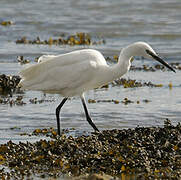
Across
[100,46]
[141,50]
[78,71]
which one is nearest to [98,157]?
[78,71]

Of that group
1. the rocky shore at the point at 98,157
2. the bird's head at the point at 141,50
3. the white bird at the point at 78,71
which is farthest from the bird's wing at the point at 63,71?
the rocky shore at the point at 98,157

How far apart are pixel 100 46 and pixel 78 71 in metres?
8.16

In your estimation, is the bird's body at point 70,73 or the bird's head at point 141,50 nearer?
the bird's head at point 141,50

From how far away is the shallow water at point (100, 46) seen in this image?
8812mm

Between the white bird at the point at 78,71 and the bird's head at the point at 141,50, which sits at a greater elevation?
the bird's head at the point at 141,50

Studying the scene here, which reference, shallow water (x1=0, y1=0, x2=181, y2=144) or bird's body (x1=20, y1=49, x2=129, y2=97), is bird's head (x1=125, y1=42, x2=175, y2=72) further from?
shallow water (x1=0, y1=0, x2=181, y2=144)

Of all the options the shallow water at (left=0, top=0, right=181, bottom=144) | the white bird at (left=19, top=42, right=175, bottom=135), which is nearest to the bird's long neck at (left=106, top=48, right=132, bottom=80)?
the white bird at (left=19, top=42, right=175, bottom=135)

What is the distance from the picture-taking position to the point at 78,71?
25.8 feet

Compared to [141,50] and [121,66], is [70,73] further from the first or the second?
[141,50]

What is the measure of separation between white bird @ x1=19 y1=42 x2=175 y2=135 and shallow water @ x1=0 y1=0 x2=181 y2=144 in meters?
0.69

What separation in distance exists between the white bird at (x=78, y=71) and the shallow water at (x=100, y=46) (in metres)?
0.69

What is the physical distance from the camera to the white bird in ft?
25.6

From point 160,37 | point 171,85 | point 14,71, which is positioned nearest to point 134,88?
point 171,85

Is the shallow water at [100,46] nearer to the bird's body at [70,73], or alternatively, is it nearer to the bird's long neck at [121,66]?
the bird's body at [70,73]
